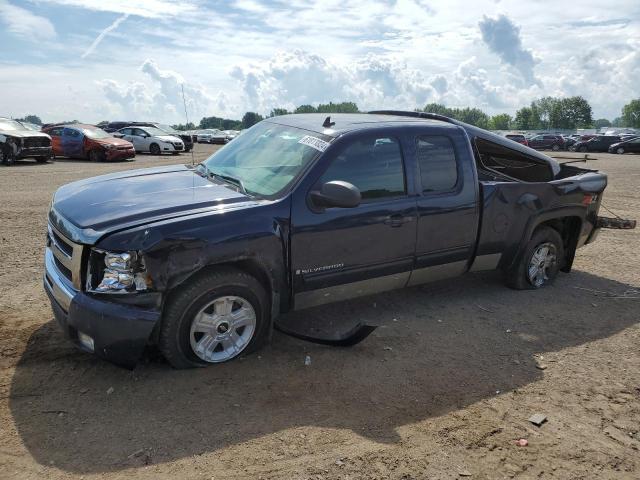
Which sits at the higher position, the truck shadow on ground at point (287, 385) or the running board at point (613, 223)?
the running board at point (613, 223)

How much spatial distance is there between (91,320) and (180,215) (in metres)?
0.86

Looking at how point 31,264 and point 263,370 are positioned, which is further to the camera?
point 31,264

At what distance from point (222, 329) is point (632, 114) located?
618 ft

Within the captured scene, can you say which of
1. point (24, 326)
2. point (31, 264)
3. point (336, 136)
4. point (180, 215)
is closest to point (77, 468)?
point (180, 215)

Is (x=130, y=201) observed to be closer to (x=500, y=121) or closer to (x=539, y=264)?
(x=539, y=264)

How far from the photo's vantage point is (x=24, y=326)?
4.31 metres

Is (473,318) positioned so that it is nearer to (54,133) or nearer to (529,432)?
(529,432)

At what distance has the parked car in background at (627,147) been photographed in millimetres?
34700

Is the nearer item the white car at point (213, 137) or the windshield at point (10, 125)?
the windshield at point (10, 125)

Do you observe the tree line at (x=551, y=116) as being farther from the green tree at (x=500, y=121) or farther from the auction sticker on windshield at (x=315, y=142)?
the auction sticker on windshield at (x=315, y=142)

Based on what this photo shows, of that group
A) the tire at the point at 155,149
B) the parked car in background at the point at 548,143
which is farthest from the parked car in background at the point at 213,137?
the parked car in background at the point at 548,143

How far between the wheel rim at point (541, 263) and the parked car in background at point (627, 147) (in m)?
34.7

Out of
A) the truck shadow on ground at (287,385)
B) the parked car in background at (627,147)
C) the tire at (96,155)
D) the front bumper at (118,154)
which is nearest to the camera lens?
the truck shadow on ground at (287,385)

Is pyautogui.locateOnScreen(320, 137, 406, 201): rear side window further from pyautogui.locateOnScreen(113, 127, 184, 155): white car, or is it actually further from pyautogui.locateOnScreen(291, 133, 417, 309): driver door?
pyautogui.locateOnScreen(113, 127, 184, 155): white car
